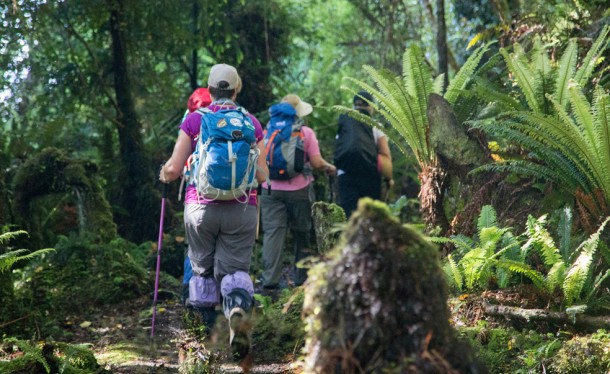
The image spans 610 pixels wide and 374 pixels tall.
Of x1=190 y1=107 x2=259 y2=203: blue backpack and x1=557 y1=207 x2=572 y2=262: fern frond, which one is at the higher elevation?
x1=190 y1=107 x2=259 y2=203: blue backpack

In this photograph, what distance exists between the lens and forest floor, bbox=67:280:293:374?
5297 mm

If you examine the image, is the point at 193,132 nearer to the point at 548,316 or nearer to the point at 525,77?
the point at 548,316

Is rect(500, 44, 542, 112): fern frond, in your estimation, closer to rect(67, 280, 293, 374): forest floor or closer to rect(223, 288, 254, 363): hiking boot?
rect(223, 288, 254, 363): hiking boot

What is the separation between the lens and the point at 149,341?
648 centimetres

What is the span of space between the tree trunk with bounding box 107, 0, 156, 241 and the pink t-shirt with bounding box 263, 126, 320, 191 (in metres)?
3.71

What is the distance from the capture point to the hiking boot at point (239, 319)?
512 centimetres

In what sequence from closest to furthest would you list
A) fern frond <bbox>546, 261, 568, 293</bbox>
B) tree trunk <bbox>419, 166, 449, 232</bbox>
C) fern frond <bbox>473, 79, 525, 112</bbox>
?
fern frond <bbox>546, 261, 568, 293</bbox>, fern frond <bbox>473, 79, 525, 112</bbox>, tree trunk <bbox>419, 166, 449, 232</bbox>

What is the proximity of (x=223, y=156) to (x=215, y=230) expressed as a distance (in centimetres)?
62

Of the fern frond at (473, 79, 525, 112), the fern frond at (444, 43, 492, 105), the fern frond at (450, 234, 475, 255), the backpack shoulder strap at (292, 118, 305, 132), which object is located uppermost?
the fern frond at (444, 43, 492, 105)

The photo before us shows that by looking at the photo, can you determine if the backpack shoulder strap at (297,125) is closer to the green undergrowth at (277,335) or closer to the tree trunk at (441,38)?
the green undergrowth at (277,335)

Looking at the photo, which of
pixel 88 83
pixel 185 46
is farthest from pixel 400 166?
pixel 88 83

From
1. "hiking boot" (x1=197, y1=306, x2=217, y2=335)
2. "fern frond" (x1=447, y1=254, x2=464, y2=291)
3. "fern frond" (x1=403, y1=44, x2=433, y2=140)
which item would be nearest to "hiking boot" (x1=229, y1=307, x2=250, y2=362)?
"hiking boot" (x1=197, y1=306, x2=217, y2=335)

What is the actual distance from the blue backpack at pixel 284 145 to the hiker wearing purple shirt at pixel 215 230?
7.70 ft

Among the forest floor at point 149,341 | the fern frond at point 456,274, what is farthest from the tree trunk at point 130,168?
the fern frond at point 456,274
